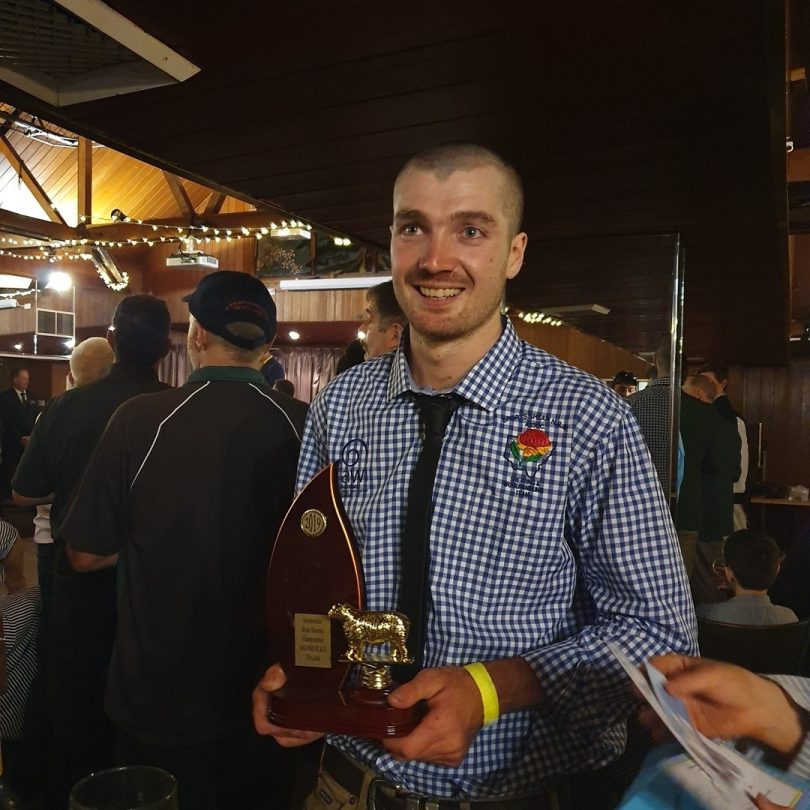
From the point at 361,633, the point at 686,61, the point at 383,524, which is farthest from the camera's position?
the point at 686,61

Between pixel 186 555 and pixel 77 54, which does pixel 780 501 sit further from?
pixel 77 54

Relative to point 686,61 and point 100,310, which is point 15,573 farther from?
point 100,310

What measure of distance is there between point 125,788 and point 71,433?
1981 millimetres

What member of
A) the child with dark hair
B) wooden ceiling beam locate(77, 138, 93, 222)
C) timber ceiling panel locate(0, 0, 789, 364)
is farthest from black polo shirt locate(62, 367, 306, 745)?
wooden ceiling beam locate(77, 138, 93, 222)

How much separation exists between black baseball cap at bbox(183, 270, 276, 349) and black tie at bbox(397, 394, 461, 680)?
885 mm

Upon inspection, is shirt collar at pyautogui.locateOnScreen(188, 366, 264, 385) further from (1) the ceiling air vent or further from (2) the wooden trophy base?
(2) the wooden trophy base

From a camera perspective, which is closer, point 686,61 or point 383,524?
point 383,524

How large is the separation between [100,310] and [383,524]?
14.5 meters

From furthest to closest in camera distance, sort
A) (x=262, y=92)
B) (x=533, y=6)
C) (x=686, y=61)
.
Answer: (x=262, y=92)
(x=686, y=61)
(x=533, y=6)

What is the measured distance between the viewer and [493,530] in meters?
1.21

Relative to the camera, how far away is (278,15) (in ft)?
4.66

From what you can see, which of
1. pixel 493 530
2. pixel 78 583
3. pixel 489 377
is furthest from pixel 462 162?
pixel 78 583

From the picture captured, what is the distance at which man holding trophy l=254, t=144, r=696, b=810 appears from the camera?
1134 mm

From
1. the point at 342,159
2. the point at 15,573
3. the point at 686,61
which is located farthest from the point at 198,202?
the point at 686,61
